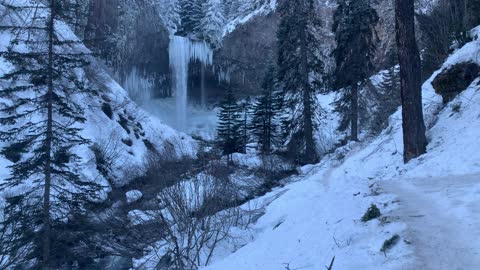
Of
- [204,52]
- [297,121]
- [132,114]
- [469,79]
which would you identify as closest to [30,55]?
[469,79]

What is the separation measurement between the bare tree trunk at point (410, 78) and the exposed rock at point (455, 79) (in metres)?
2.33

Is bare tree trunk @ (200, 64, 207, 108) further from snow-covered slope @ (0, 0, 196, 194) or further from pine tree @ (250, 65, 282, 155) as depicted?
snow-covered slope @ (0, 0, 196, 194)

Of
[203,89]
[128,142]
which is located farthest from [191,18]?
[128,142]

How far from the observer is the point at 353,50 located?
24.9m

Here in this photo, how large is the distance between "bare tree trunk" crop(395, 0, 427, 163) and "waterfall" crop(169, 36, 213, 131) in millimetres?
40014

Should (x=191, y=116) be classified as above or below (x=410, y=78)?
below

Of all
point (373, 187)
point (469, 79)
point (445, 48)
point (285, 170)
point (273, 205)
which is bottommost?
point (285, 170)

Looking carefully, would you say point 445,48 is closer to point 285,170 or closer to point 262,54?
point 285,170

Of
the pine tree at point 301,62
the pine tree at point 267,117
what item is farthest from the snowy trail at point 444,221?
the pine tree at point 267,117

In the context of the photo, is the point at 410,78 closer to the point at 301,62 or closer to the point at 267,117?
the point at 301,62

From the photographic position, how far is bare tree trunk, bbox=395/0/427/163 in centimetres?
862

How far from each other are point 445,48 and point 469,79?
14.1ft

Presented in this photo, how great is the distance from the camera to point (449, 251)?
423cm

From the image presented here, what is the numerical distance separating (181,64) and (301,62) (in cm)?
2641
